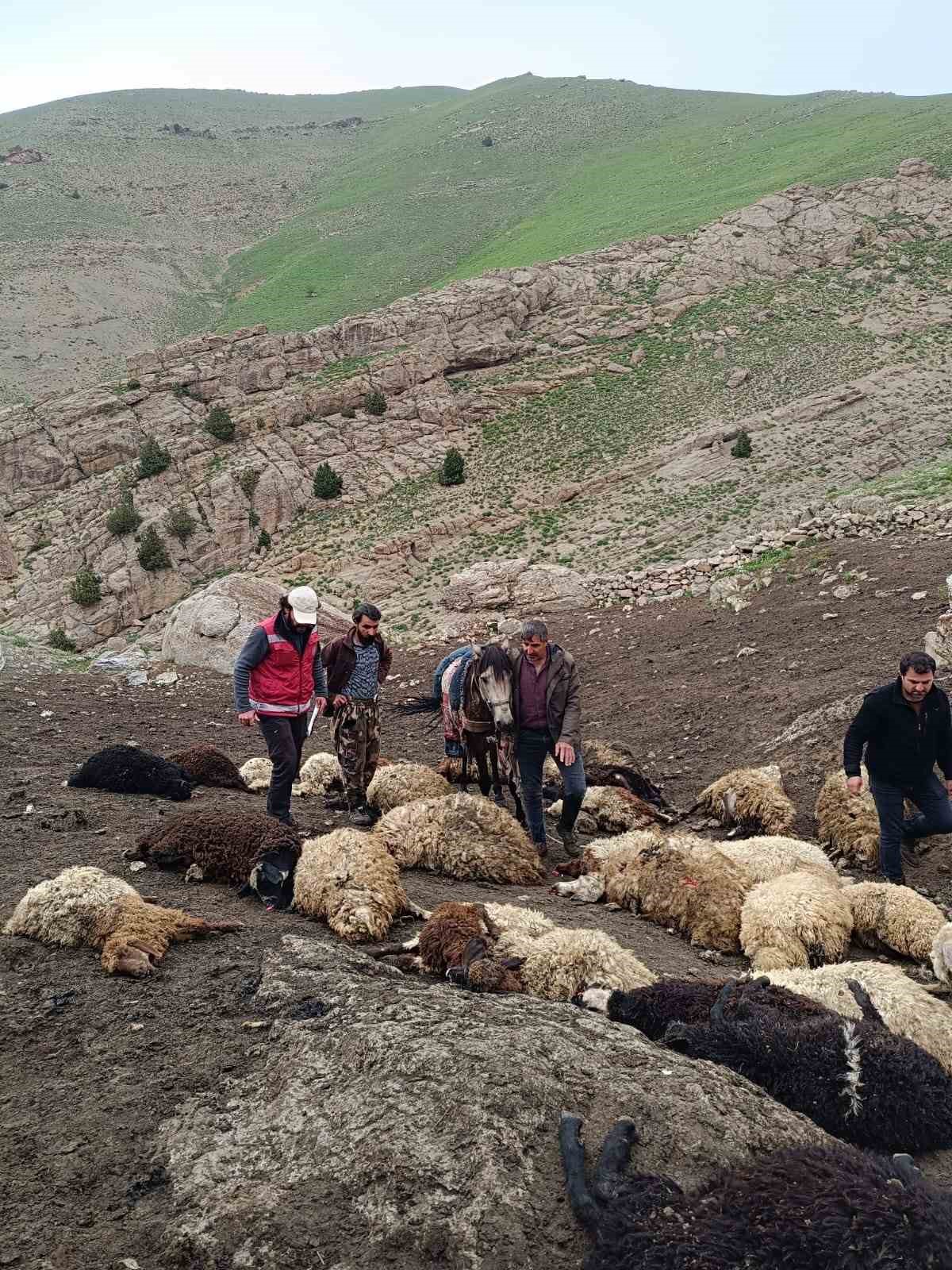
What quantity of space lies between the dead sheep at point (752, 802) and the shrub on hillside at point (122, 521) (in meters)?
28.3

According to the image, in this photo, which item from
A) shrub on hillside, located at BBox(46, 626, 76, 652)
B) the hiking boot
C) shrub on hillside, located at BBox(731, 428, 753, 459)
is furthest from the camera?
shrub on hillside, located at BBox(731, 428, 753, 459)

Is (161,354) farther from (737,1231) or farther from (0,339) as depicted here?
(737,1231)

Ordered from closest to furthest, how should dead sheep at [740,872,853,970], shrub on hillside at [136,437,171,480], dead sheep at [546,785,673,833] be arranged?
dead sheep at [740,872,853,970] → dead sheep at [546,785,673,833] → shrub on hillside at [136,437,171,480]

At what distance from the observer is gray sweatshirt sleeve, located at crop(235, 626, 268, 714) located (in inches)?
272

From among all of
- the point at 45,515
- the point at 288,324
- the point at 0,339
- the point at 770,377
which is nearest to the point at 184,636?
the point at 45,515

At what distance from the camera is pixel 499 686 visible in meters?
6.93

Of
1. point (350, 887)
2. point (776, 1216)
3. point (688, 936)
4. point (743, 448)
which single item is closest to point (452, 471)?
point (743, 448)

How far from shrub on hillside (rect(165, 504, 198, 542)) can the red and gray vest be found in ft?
86.1

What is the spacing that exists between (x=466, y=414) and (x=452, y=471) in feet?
15.9

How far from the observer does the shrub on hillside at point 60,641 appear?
27.7 metres

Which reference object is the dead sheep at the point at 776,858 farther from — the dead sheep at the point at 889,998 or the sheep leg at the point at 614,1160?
the sheep leg at the point at 614,1160

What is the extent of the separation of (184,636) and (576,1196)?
52.8 feet

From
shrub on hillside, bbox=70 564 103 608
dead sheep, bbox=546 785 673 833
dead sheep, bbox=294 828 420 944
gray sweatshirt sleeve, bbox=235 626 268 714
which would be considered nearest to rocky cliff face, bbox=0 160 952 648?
shrub on hillside, bbox=70 564 103 608

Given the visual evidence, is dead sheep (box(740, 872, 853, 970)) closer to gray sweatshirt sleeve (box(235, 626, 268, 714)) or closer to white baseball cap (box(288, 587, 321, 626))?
white baseball cap (box(288, 587, 321, 626))
